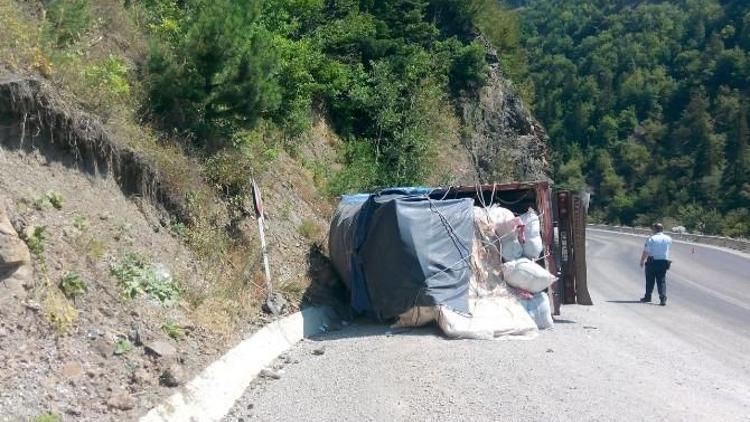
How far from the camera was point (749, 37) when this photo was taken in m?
113

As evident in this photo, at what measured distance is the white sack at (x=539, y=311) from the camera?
13172 millimetres

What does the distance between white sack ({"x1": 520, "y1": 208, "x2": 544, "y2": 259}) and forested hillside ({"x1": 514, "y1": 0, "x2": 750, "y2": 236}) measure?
6631 centimetres

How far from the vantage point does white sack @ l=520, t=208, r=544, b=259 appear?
1349cm

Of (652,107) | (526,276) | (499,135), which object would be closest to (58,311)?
(526,276)

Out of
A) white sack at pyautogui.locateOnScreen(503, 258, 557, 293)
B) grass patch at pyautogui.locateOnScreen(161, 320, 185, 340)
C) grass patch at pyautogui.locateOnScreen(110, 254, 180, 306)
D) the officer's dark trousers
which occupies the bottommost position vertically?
the officer's dark trousers

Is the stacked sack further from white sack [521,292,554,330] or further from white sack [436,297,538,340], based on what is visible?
white sack [436,297,538,340]

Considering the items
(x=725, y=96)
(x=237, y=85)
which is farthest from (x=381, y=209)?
(x=725, y=96)

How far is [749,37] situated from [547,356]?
11546 centimetres

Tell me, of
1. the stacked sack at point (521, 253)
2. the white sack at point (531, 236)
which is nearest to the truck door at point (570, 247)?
the stacked sack at point (521, 253)

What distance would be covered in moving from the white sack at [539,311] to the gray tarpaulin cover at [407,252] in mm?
1087

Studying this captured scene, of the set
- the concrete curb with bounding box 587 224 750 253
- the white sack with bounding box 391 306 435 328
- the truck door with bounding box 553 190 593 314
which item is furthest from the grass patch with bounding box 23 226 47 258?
the concrete curb with bounding box 587 224 750 253

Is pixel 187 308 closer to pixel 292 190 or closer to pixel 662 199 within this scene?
pixel 292 190

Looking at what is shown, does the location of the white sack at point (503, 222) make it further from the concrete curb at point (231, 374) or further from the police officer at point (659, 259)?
the police officer at point (659, 259)

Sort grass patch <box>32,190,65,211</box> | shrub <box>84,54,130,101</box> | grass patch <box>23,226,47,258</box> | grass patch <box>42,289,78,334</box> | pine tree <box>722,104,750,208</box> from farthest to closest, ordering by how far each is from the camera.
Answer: pine tree <box>722,104,750,208</box> → shrub <box>84,54,130,101</box> → grass patch <box>32,190,65,211</box> → grass patch <box>23,226,47,258</box> → grass patch <box>42,289,78,334</box>
